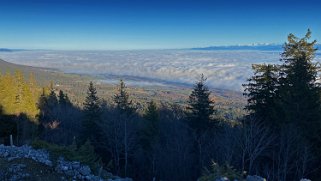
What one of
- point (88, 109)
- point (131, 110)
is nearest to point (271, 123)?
point (131, 110)

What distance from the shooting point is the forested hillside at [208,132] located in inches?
989

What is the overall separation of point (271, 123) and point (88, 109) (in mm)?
22321

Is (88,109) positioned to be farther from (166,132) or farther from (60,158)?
(60,158)

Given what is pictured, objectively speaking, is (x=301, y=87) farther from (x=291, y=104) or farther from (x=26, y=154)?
(x=26, y=154)

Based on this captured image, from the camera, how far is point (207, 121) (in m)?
34.8

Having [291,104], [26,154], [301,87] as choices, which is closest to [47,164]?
[26,154]

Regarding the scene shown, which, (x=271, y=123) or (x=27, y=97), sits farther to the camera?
(x=27, y=97)

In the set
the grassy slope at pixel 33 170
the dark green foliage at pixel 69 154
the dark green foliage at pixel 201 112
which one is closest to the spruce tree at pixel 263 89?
the dark green foliage at pixel 201 112

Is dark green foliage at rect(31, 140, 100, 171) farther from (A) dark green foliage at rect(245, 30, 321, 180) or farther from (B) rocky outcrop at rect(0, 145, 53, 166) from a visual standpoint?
(A) dark green foliage at rect(245, 30, 321, 180)

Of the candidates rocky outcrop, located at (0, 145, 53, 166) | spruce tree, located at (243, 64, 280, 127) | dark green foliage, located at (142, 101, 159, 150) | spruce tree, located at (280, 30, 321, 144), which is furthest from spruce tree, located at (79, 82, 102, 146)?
spruce tree, located at (280, 30, 321, 144)

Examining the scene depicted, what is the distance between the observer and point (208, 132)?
34531mm

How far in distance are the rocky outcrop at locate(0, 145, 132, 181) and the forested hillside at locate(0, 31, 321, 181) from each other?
123 cm

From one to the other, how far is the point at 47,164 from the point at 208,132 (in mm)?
19496

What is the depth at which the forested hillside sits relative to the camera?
25.1 m
